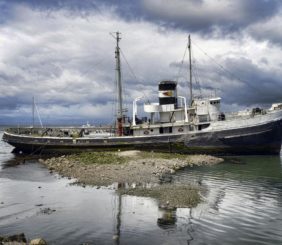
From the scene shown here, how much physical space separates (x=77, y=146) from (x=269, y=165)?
25.2m

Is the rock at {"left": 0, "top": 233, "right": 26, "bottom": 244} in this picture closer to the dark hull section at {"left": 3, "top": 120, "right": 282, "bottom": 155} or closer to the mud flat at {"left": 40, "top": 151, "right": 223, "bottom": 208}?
the mud flat at {"left": 40, "top": 151, "right": 223, "bottom": 208}

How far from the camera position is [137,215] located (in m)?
20.6

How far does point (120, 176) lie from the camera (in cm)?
3272

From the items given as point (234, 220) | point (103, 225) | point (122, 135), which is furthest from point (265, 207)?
point (122, 135)

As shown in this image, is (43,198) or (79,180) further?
(79,180)

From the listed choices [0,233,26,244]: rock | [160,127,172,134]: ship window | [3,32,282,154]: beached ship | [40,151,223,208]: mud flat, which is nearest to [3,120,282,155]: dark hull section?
[3,32,282,154]: beached ship

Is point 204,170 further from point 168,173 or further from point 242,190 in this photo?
point 242,190

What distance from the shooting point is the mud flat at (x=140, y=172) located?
82.9 ft

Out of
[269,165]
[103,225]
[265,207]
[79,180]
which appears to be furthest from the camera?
[269,165]

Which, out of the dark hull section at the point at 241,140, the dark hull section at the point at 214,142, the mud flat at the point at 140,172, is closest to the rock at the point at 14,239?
the mud flat at the point at 140,172

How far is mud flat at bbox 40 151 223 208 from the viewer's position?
25.3 metres

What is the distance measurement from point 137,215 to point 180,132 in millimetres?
32883

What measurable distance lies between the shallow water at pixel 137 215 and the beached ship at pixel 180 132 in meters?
18.2

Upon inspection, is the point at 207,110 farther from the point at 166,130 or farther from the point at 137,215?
the point at 137,215
